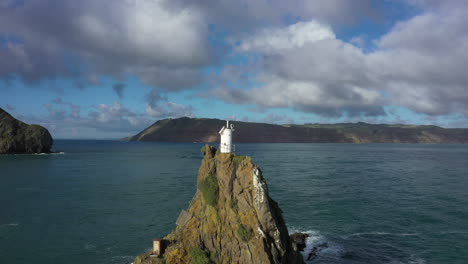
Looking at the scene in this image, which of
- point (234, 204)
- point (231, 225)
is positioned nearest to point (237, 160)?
point (234, 204)

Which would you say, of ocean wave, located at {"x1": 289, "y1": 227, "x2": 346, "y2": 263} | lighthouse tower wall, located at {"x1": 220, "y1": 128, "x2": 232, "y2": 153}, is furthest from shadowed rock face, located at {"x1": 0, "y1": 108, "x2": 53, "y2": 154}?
lighthouse tower wall, located at {"x1": 220, "y1": 128, "x2": 232, "y2": 153}

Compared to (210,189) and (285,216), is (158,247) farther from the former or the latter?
(285,216)

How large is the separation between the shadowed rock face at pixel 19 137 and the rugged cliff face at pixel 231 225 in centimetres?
14955

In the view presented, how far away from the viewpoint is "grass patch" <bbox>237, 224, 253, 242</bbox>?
70.4 ft

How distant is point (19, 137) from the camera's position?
144m

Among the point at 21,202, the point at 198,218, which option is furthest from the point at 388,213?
the point at 21,202

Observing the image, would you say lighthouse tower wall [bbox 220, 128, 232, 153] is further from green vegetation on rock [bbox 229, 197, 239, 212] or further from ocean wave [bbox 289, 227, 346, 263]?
ocean wave [bbox 289, 227, 346, 263]

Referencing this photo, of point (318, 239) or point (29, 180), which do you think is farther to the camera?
point (29, 180)

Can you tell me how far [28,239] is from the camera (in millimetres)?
33344

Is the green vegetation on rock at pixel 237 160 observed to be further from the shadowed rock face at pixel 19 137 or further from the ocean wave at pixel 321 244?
the shadowed rock face at pixel 19 137

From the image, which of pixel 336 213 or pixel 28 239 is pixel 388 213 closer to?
pixel 336 213

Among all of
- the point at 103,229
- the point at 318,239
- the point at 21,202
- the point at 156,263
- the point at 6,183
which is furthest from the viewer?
the point at 6,183

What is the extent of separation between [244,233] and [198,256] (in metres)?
3.82

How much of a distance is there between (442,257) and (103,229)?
34927mm
